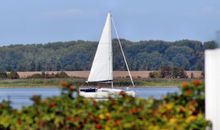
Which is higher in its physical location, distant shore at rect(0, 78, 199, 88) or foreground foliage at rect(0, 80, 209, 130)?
foreground foliage at rect(0, 80, 209, 130)

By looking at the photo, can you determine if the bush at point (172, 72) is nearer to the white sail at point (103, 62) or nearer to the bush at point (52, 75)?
the bush at point (52, 75)

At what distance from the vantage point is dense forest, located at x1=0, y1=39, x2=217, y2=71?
293 feet

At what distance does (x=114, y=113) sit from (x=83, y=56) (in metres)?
85.4

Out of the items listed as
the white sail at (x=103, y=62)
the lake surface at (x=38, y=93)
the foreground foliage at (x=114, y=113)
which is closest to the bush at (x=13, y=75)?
the lake surface at (x=38, y=93)

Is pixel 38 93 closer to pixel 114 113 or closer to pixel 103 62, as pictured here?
pixel 103 62

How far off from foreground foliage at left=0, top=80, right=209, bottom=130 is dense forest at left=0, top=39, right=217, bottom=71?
70085mm

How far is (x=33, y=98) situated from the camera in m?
10.5

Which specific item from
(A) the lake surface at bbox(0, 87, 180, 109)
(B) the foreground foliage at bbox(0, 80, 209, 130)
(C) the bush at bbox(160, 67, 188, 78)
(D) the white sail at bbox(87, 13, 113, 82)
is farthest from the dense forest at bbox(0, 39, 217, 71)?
(B) the foreground foliage at bbox(0, 80, 209, 130)

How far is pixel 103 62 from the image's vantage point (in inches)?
2062

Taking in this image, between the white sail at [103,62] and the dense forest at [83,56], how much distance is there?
27739mm

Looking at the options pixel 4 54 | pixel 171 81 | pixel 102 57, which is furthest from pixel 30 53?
pixel 102 57

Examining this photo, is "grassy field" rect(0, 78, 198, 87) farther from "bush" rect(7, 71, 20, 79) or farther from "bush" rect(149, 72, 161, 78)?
"bush" rect(149, 72, 161, 78)

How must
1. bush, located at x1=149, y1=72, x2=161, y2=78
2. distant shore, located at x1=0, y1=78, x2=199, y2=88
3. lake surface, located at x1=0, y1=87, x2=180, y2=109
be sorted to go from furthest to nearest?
bush, located at x1=149, y1=72, x2=161, y2=78
distant shore, located at x1=0, y1=78, x2=199, y2=88
lake surface, located at x1=0, y1=87, x2=180, y2=109

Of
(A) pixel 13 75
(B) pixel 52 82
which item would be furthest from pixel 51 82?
(A) pixel 13 75
